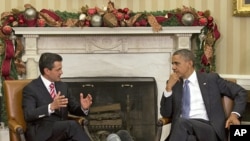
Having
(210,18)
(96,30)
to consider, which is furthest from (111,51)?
(210,18)

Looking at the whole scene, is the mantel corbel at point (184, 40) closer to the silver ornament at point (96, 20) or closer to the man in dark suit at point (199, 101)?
the silver ornament at point (96, 20)

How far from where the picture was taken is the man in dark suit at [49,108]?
4.04m

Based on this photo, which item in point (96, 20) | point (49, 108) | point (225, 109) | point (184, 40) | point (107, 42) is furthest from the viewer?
point (107, 42)

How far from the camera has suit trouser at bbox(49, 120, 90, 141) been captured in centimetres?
407

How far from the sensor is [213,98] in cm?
429

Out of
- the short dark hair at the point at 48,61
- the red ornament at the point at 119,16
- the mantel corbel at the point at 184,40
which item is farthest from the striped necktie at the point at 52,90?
the mantel corbel at the point at 184,40

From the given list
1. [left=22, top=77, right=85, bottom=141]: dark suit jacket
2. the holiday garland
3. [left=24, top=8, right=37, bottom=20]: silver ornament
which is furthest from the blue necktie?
[left=24, top=8, right=37, bottom=20]: silver ornament

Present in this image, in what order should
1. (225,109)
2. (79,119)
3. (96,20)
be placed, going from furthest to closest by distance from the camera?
Result: 1. (96,20)
2. (79,119)
3. (225,109)

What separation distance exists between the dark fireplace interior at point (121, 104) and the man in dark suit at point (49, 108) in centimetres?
143

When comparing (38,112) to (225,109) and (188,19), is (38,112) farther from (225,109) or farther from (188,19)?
(188,19)

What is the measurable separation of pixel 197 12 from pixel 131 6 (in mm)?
732

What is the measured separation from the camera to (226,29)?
19.1 feet

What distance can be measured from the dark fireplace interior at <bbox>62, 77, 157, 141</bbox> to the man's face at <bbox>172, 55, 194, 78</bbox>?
146 centimetres

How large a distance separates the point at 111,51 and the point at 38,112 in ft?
6.48
